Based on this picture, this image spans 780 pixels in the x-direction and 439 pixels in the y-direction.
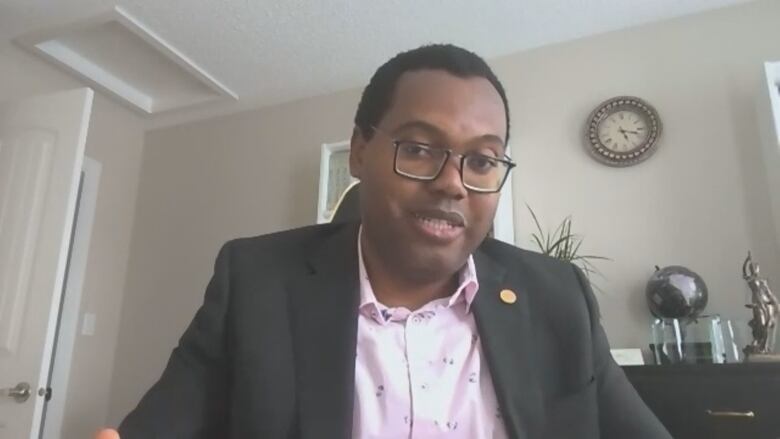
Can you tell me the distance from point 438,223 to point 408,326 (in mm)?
166

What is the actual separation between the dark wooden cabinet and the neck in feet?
4.03

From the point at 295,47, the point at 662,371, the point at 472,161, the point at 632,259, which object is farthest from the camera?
the point at 295,47

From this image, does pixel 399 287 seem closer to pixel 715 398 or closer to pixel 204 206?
pixel 715 398

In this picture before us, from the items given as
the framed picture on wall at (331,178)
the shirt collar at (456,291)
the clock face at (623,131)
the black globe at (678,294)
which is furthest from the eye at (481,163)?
the framed picture on wall at (331,178)

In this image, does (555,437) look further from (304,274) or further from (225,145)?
(225,145)

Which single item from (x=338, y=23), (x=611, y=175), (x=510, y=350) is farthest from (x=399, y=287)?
(x=338, y=23)

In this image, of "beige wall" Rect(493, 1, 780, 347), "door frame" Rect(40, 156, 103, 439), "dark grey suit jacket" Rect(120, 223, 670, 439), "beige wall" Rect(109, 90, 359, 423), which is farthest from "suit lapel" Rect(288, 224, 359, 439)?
"door frame" Rect(40, 156, 103, 439)

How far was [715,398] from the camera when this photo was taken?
1.70 meters

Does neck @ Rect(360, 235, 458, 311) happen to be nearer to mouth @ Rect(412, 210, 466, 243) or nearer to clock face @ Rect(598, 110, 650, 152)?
mouth @ Rect(412, 210, 466, 243)

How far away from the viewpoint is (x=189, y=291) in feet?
10.6

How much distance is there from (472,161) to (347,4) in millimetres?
1872

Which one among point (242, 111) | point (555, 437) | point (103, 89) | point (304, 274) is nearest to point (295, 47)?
point (242, 111)

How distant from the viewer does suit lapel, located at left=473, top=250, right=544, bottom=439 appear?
74 centimetres

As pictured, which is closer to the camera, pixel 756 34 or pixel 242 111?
pixel 756 34
